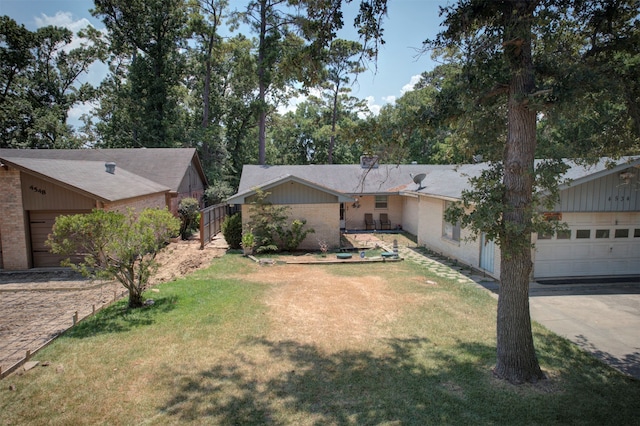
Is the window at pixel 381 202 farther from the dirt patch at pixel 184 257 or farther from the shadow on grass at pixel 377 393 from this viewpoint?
the shadow on grass at pixel 377 393

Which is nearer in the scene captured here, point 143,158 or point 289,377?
point 289,377

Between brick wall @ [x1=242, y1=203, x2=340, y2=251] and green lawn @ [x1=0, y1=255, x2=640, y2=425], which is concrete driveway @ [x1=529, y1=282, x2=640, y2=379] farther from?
brick wall @ [x1=242, y1=203, x2=340, y2=251]

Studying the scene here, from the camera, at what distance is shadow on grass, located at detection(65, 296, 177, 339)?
23.6 feet

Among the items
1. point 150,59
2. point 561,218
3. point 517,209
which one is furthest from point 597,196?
point 150,59

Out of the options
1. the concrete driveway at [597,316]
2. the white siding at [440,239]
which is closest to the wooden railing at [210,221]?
the white siding at [440,239]

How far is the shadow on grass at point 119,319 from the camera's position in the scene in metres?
7.20

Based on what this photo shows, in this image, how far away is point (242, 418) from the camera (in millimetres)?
4473

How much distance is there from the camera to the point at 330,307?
8.77 meters

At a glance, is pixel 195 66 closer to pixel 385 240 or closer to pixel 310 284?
pixel 385 240

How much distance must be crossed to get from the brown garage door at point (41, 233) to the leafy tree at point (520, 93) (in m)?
13.2

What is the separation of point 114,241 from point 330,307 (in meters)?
5.27

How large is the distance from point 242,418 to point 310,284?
20.9 feet

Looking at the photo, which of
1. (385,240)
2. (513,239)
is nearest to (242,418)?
(513,239)

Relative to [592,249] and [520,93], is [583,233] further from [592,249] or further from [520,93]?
[520,93]
